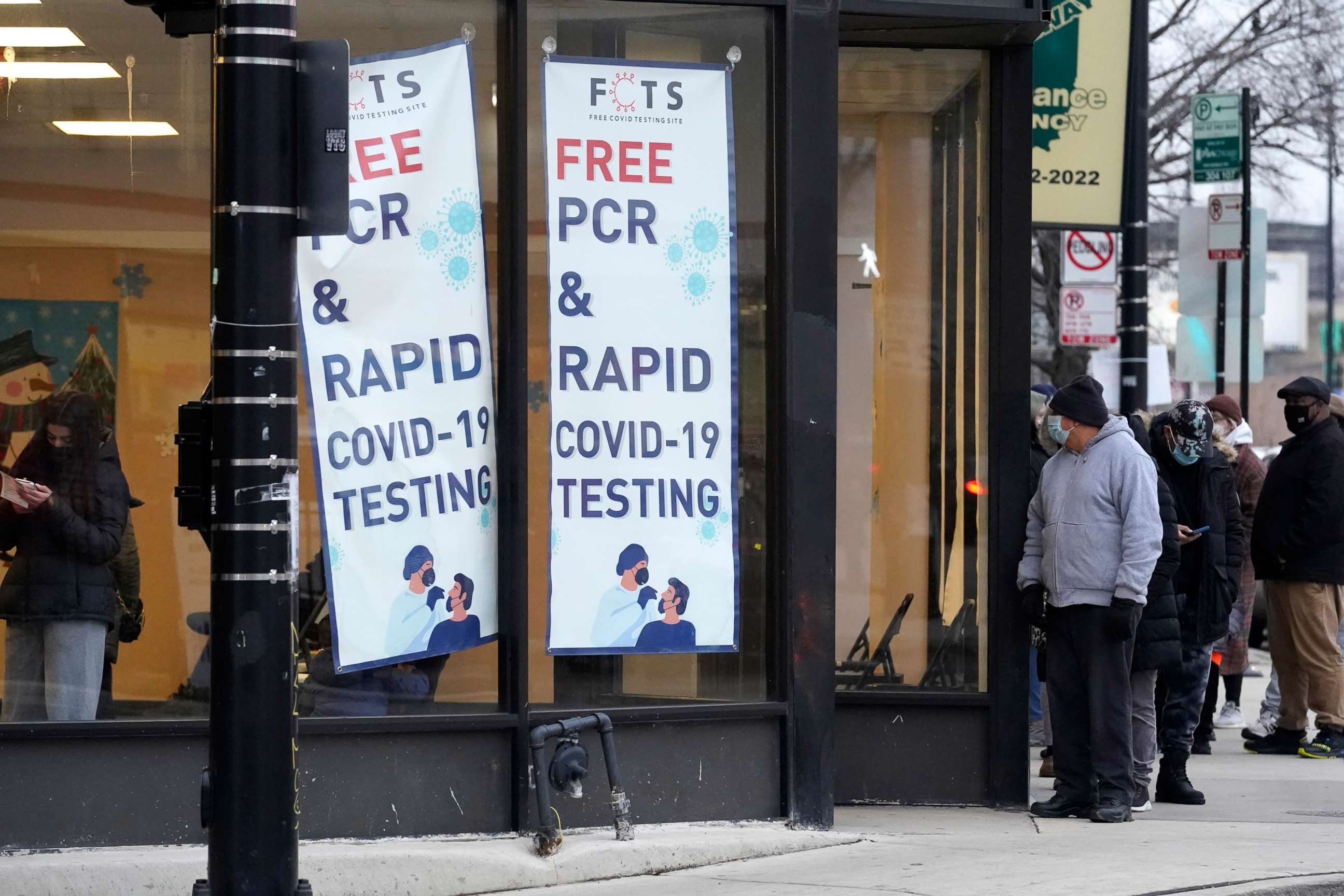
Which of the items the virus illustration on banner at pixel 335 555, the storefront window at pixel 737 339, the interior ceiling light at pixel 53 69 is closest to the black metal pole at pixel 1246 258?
the storefront window at pixel 737 339

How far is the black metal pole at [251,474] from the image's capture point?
533cm

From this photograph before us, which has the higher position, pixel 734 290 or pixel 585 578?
pixel 734 290

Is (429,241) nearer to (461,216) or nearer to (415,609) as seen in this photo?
(461,216)

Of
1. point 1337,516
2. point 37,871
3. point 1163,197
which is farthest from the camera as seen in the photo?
point 1163,197

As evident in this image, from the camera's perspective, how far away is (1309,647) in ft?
35.6

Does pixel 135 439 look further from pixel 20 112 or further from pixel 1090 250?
pixel 1090 250

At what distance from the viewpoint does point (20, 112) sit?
738 cm

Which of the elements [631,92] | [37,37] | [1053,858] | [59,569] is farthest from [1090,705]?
[37,37]

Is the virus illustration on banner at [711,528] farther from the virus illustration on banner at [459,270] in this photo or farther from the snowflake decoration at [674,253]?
the virus illustration on banner at [459,270]

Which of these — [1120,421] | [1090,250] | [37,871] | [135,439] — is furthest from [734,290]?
[1090,250]

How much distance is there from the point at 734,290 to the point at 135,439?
2.71 metres

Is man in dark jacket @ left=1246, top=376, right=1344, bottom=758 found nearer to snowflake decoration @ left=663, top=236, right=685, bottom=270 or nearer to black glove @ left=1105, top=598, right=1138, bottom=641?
black glove @ left=1105, top=598, right=1138, bottom=641

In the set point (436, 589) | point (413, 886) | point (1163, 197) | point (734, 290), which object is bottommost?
point (413, 886)

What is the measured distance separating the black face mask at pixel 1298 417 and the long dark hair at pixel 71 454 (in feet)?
23.3
